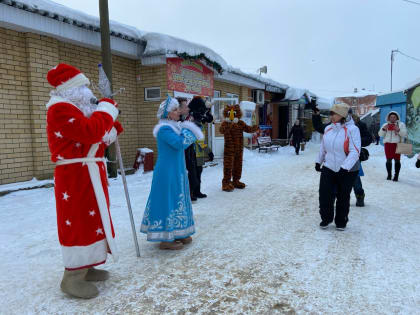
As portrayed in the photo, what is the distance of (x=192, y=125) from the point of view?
134 inches

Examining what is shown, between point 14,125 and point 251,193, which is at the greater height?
point 14,125

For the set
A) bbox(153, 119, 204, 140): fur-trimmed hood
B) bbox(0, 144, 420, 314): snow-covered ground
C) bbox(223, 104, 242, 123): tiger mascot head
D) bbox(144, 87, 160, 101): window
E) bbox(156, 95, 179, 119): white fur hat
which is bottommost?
bbox(0, 144, 420, 314): snow-covered ground

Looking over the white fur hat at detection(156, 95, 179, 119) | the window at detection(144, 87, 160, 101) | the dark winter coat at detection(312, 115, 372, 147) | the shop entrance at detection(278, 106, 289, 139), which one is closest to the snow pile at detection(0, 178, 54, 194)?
the window at detection(144, 87, 160, 101)

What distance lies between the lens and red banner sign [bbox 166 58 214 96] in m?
9.18

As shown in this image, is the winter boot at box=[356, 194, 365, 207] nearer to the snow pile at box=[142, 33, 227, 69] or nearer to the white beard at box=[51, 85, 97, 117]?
the white beard at box=[51, 85, 97, 117]

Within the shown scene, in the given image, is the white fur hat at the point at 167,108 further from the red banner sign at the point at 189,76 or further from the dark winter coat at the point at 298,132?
the dark winter coat at the point at 298,132

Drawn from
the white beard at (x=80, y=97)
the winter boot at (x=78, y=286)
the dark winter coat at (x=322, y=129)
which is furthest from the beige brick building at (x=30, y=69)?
the dark winter coat at (x=322, y=129)

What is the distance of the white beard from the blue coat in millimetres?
966

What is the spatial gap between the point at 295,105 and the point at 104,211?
20276mm

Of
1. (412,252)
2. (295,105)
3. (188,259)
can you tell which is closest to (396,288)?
(412,252)

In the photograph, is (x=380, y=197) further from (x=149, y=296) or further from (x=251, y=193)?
(x=149, y=296)

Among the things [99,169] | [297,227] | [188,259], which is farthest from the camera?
[297,227]

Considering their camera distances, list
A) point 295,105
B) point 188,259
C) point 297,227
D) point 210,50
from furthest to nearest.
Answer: point 295,105
point 210,50
point 297,227
point 188,259

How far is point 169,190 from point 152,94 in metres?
6.52
